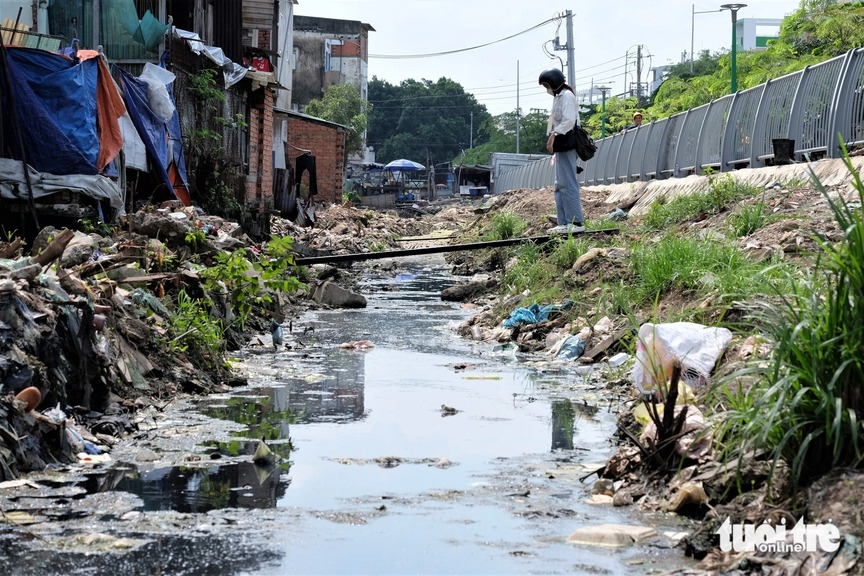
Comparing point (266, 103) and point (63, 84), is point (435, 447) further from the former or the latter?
point (266, 103)

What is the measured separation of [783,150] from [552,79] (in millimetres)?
3865

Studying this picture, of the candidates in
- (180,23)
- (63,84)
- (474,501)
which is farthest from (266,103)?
(474,501)

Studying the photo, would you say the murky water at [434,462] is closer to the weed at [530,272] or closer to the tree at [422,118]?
the weed at [530,272]

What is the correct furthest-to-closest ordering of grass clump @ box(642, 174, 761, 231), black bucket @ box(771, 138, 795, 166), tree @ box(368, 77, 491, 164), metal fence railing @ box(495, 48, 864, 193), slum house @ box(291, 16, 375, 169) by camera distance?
tree @ box(368, 77, 491, 164), slum house @ box(291, 16, 375, 169), black bucket @ box(771, 138, 795, 166), metal fence railing @ box(495, 48, 864, 193), grass clump @ box(642, 174, 761, 231)

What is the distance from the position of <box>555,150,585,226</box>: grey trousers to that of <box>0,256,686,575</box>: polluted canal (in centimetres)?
464

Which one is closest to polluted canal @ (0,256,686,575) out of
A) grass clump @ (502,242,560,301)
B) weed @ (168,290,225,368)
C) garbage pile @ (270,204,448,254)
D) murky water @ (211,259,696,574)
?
murky water @ (211,259,696,574)

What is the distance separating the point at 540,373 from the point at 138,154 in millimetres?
7780

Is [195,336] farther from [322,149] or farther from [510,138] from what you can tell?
[510,138]

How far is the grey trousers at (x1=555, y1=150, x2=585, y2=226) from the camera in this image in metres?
11.9

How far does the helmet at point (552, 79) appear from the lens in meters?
11.6

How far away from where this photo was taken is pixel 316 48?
6494 cm

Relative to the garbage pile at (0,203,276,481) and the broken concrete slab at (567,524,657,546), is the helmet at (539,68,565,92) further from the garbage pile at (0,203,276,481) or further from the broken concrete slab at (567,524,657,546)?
the broken concrete slab at (567,524,657,546)

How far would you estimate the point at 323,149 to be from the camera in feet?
121

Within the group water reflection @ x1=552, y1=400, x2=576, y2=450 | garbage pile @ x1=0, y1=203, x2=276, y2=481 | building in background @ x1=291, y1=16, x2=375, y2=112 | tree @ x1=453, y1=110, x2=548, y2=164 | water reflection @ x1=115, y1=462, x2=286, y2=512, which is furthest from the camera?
tree @ x1=453, y1=110, x2=548, y2=164
